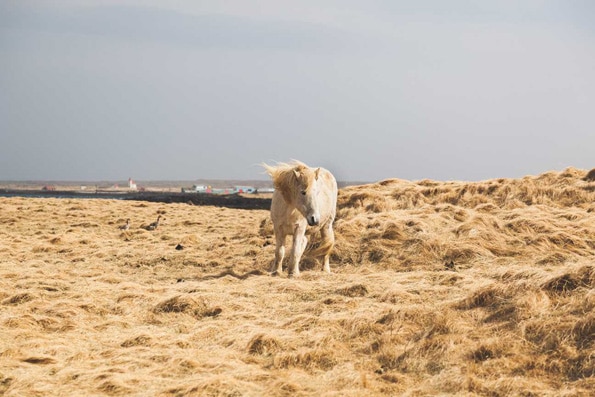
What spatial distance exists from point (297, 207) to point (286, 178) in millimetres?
716

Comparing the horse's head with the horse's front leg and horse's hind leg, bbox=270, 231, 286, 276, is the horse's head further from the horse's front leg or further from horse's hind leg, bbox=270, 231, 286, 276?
horse's hind leg, bbox=270, 231, 286, 276

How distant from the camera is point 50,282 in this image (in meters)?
11.8

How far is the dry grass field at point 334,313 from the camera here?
6.32 metres

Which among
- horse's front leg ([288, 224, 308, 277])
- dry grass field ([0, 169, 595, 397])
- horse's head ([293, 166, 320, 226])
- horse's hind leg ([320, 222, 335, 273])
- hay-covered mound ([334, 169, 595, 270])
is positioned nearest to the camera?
dry grass field ([0, 169, 595, 397])

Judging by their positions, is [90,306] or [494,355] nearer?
[494,355]

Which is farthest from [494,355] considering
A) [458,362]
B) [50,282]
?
[50,282]

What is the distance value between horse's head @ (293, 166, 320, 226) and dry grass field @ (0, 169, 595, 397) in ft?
4.34

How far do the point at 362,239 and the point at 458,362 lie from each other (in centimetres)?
886

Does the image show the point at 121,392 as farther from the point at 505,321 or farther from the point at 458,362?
the point at 505,321

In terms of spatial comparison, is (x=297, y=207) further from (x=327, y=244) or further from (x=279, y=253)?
(x=327, y=244)

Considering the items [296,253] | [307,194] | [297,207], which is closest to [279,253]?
[296,253]

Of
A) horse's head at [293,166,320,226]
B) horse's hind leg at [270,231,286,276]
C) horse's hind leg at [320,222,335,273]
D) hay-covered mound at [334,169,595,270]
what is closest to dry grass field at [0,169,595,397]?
hay-covered mound at [334,169,595,270]

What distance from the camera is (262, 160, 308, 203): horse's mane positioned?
12617 mm

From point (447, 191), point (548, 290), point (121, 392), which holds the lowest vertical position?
point (121, 392)
